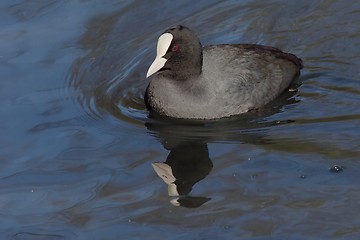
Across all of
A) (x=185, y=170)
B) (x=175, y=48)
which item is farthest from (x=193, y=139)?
(x=175, y=48)

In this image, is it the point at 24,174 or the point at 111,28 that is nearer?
the point at 24,174

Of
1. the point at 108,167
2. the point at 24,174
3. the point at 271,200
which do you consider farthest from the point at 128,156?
the point at 271,200

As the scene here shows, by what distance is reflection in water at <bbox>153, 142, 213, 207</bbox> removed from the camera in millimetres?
6121

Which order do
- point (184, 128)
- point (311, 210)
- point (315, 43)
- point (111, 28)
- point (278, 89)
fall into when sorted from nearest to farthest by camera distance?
point (311, 210) → point (184, 128) → point (278, 89) → point (315, 43) → point (111, 28)

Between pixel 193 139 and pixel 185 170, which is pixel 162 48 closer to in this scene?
pixel 193 139

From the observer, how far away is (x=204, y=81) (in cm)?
739

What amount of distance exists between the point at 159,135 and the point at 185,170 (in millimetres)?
634

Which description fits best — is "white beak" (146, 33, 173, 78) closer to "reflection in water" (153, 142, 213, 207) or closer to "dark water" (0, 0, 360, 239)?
"dark water" (0, 0, 360, 239)

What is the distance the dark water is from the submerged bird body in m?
0.12

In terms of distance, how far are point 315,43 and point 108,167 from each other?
255 cm

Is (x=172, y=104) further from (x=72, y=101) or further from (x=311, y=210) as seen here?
(x=311, y=210)

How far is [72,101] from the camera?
7727 millimetres

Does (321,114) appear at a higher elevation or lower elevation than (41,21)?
lower

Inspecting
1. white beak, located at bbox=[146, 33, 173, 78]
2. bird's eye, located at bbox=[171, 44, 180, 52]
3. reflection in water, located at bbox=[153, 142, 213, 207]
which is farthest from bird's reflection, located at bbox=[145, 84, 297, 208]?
bird's eye, located at bbox=[171, 44, 180, 52]
